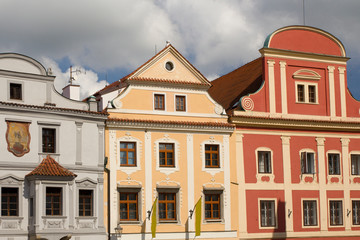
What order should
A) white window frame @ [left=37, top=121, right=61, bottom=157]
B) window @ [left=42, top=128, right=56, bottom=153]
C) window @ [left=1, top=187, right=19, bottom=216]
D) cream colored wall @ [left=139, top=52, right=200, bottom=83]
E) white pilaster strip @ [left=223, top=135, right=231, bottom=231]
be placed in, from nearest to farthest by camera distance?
window @ [left=1, top=187, right=19, bottom=216]
white window frame @ [left=37, top=121, right=61, bottom=157]
window @ [left=42, top=128, right=56, bottom=153]
cream colored wall @ [left=139, top=52, right=200, bottom=83]
white pilaster strip @ [left=223, top=135, right=231, bottom=231]

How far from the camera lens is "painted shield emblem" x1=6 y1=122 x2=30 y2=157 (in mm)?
35500

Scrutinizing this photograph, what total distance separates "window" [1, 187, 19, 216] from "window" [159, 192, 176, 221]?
8597 millimetres

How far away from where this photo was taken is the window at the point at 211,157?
1645 inches

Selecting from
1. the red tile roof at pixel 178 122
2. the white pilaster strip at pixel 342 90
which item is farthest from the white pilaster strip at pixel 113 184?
the white pilaster strip at pixel 342 90

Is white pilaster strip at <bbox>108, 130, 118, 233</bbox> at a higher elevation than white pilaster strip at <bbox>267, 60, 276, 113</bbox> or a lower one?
lower

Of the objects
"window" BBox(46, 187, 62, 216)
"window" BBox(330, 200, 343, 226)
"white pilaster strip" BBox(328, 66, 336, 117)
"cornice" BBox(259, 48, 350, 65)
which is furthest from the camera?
"white pilaster strip" BBox(328, 66, 336, 117)

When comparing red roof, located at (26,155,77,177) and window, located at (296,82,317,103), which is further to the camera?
window, located at (296,82,317,103)

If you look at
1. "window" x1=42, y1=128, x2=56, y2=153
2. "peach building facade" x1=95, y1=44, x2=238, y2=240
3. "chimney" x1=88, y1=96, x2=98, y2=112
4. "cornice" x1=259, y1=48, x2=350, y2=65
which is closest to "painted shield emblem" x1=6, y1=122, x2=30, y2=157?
"window" x1=42, y1=128, x2=56, y2=153

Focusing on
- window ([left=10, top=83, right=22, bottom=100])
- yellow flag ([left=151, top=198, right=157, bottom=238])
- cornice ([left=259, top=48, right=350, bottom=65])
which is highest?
cornice ([left=259, top=48, right=350, bottom=65])

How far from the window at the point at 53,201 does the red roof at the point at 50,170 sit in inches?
37.5

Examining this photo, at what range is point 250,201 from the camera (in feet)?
139

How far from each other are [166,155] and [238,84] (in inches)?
428

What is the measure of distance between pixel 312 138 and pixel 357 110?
425 cm

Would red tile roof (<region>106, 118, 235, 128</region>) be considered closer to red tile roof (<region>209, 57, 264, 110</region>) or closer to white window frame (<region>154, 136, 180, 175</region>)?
white window frame (<region>154, 136, 180, 175</region>)
